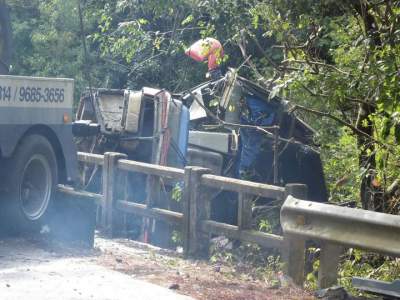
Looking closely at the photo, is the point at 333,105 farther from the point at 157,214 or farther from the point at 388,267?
the point at 157,214

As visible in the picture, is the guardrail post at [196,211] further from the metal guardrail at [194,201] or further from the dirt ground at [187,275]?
the dirt ground at [187,275]

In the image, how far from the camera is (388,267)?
8.15 metres

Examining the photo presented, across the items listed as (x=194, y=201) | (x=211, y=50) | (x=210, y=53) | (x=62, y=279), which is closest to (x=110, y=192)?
(x=194, y=201)

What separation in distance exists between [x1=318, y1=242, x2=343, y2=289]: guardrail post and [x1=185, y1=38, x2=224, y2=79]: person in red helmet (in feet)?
12.1

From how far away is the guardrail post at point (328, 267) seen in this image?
23.8 feet

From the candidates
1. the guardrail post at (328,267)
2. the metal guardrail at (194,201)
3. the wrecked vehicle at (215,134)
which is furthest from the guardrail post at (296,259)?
the wrecked vehicle at (215,134)

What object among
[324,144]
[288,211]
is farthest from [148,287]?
[324,144]

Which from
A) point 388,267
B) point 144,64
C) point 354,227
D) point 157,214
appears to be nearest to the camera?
point 354,227

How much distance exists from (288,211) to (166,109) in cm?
583

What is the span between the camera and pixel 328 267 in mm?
7277

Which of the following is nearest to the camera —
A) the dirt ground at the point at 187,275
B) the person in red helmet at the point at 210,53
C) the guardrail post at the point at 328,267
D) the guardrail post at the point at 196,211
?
the guardrail post at the point at 328,267

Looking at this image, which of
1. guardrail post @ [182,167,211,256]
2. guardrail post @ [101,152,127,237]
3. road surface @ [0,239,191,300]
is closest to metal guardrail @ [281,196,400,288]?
road surface @ [0,239,191,300]

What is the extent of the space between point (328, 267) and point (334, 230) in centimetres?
40

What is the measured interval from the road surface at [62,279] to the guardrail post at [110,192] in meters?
1.98
